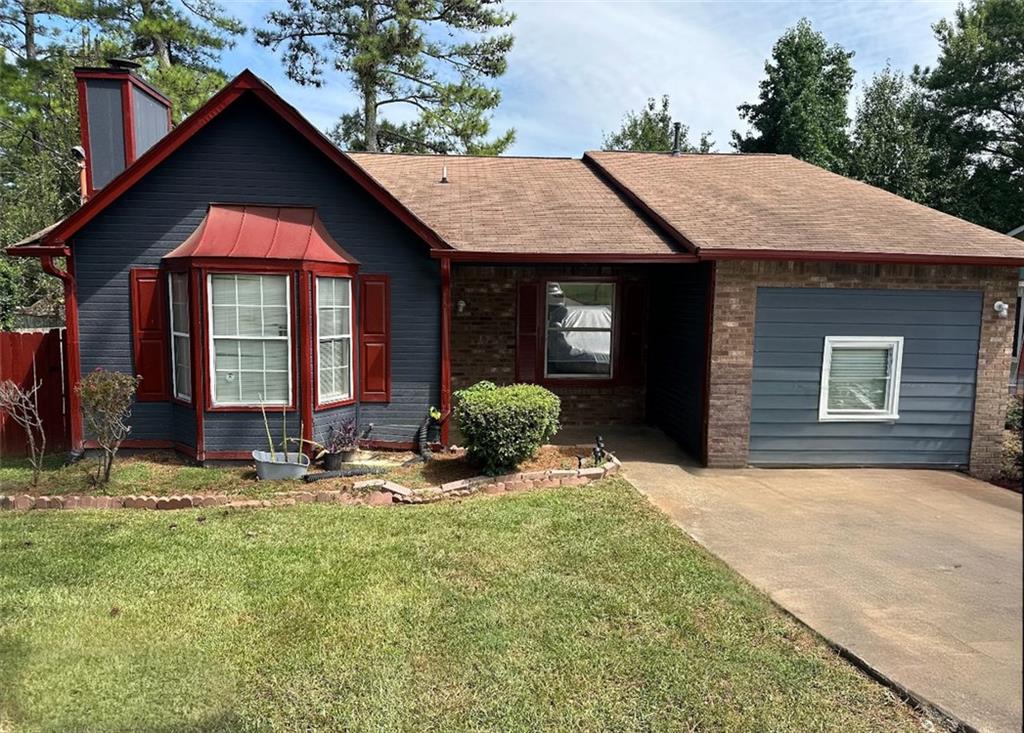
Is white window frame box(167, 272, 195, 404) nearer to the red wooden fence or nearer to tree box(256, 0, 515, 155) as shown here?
the red wooden fence

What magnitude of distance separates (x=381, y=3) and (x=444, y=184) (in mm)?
13869

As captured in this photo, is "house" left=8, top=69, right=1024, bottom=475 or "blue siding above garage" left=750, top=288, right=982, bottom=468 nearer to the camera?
"house" left=8, top=69, right=1024, bottom=475

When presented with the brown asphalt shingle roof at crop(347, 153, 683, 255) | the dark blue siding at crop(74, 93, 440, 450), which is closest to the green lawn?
the dark blue siding at crop(74, 93, 440, 450)

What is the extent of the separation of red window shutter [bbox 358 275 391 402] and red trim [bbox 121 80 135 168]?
11.8ft

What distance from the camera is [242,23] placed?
23.5 meters

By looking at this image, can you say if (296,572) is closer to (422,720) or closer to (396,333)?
(422,720)

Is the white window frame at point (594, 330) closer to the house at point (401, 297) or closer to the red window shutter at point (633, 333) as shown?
the red window shutter at point (633, 333)

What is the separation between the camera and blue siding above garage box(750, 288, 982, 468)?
8.39 metres

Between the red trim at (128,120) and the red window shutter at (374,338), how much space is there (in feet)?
11.8

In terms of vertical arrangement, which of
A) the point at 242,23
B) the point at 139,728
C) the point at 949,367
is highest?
the point at 242,23

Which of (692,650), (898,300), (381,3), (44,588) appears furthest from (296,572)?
(381,3)

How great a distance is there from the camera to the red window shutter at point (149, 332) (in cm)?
803

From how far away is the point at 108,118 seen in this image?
8.73 m

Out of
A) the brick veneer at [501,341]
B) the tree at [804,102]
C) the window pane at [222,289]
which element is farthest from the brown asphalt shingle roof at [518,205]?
the tree at [804,102]
